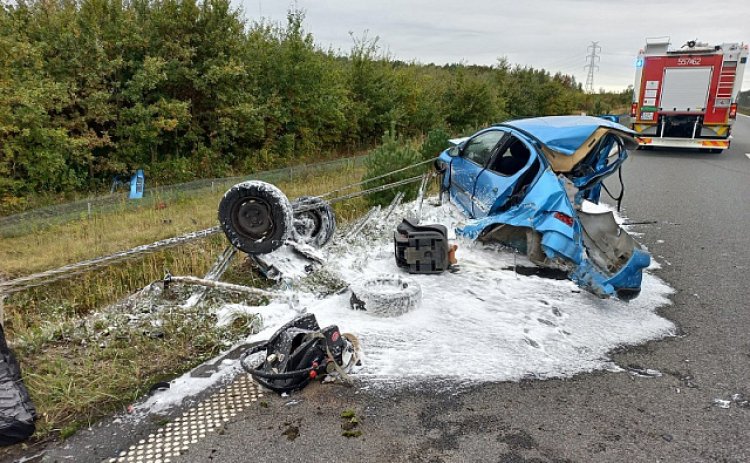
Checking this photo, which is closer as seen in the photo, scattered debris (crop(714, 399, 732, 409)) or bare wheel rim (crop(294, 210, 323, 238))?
scattered debris (crop(714, 399, 732, 409))

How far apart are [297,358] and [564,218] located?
118 inches

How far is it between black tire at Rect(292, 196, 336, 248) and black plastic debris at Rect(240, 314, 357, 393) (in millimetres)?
2213

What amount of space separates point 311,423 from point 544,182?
3531mm

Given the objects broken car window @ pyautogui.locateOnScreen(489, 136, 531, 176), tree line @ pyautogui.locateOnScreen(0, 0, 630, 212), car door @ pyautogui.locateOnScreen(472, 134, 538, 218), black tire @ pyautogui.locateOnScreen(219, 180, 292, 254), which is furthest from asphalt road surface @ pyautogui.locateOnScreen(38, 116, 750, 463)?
tree line @ pyautogui.locateOnScreen(0, 0, 630, 212)

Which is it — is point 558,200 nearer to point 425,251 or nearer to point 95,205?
point 425,251

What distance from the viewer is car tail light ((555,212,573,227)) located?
15.9 feet

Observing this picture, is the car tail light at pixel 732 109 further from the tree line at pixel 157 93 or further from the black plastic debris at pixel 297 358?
the black plastic debris at pixel 297 358

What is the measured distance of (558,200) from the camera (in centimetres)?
496

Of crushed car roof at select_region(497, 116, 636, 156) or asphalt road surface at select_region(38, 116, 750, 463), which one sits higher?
crushed car roof at select_region(497, 116, 636, 156)

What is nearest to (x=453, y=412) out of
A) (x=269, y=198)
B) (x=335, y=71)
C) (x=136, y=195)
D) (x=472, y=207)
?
(x=269, y=198)

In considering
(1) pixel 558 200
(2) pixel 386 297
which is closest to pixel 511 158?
(1) pixel 558 200

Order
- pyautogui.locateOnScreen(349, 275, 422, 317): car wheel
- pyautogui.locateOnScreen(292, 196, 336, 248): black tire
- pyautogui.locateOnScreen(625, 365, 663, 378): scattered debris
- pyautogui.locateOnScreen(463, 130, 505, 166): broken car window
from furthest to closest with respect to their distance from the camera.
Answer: pyautogui.locateOnScreen(463, 130, 505, 166): broken car window < pyautogui.locateOnScreen(292, 196, 336, 248): black tire < pyautogui.locateOnScreen(349, 275, 422, 317): car wheel < pyautogui.locateOnScreen(625, 365, 663, 378): scattered debris

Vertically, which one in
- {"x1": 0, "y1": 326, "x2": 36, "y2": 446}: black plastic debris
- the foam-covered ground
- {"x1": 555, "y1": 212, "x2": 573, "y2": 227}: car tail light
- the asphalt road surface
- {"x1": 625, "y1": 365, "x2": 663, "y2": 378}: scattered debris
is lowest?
{"x1": 625, "y1": 365, "x2": 663, "y2": 378}: scattered debris

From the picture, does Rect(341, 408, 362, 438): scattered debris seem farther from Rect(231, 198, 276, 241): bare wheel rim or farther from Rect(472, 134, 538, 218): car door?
Rect(472, 134, 538, 218): car door
